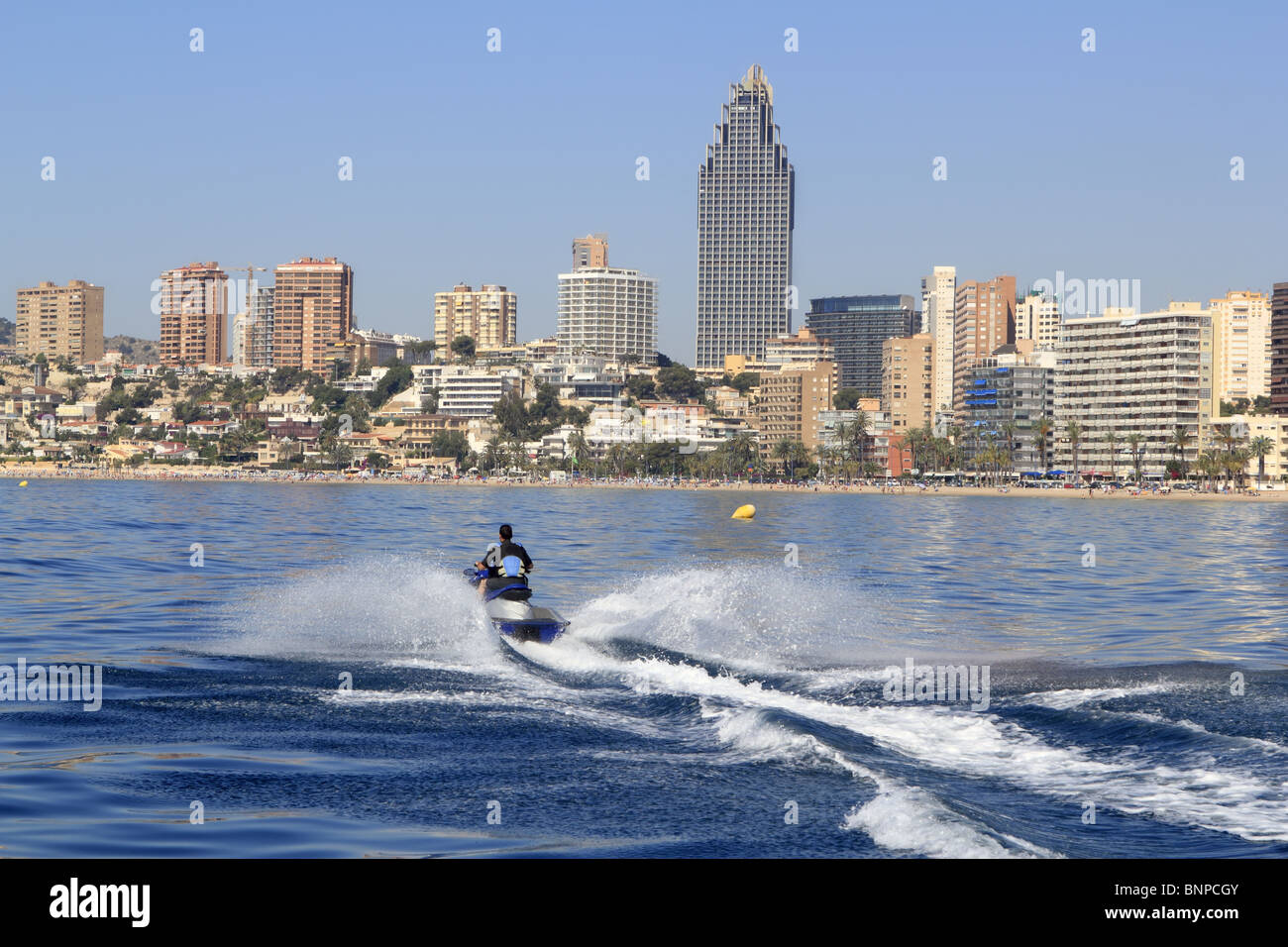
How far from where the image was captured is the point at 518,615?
73.2 ft

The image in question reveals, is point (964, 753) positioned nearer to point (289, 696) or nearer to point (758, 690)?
point (758, 690)

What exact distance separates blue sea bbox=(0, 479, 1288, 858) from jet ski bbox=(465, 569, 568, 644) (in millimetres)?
308

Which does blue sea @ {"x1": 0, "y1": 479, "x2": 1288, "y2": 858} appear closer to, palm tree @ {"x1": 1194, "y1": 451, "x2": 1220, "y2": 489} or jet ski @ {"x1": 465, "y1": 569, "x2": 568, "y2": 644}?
jet ski @ {"x1": 465, "y1": 569, "x2": 568, "y2": 644}

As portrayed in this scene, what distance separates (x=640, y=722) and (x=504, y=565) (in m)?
8.05

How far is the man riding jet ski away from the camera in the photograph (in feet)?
72.7

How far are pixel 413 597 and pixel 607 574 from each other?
14.3 m

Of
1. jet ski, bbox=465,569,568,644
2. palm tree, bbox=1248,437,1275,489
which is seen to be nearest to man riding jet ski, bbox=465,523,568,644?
jet ski, bbox=465,569,568,644

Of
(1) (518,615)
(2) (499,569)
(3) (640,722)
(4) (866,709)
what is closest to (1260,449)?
(2) (499,569)

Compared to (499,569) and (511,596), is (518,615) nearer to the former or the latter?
(511,596)

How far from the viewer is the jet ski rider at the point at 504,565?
23453mm

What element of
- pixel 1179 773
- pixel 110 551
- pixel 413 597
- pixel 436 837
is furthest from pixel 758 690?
pixel 110 551

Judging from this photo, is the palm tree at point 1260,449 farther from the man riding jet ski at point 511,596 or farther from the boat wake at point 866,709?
the man riding jet ski at point 511,596

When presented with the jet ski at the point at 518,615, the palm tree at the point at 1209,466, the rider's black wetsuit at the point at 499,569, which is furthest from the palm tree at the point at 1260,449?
the jet ski at the point at 518,615

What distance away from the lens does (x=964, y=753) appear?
14.5 metres
